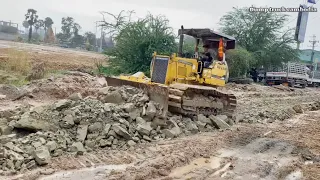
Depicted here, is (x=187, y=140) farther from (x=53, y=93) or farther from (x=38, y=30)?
(x=38, y=30)

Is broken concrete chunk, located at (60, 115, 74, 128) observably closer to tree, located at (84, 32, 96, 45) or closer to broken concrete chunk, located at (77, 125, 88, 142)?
broken concrete chunk, located at (77, 125, 88, 142)

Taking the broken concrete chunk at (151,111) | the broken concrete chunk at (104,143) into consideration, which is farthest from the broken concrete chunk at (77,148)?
the broken concrete chunk at (151,111)

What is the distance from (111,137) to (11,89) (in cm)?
578

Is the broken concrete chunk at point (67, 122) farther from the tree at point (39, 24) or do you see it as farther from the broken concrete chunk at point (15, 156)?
the tree at point (39, 24)

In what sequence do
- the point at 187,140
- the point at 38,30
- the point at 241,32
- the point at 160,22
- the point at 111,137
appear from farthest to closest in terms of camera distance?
the point at 38,30 → the point at 241,32 → the point at 160,22 → the point at 187,140 → the point at 111,137

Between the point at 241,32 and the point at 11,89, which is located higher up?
the point at 241,32

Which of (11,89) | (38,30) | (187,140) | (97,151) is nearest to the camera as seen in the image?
(97,151)

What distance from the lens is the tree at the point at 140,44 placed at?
67.2 ft

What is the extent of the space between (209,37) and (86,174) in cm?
609

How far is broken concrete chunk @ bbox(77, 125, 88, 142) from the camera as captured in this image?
6.94 m

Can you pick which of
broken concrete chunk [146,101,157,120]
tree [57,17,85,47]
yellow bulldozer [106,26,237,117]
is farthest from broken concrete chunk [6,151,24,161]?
tree [57,17,85,47]

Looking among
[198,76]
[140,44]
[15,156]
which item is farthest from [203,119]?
[140,44]

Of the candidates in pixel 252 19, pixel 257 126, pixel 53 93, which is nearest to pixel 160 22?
pixel 53 93

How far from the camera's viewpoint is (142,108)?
845 cm
